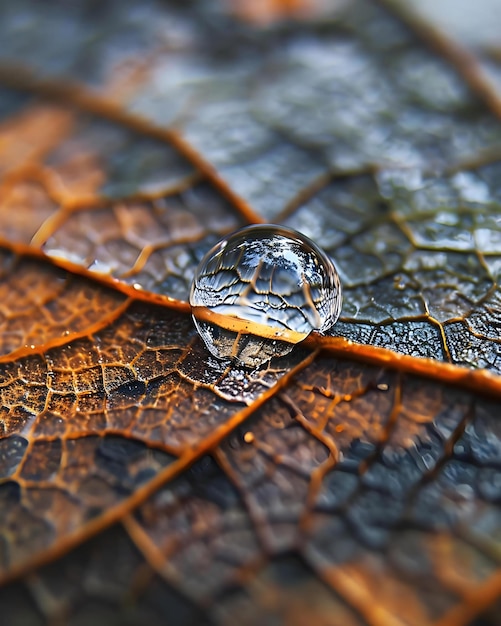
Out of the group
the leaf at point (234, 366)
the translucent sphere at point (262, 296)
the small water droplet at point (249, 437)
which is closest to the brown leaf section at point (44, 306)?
the leaf at point (234, 366)

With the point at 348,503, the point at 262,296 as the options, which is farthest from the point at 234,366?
the point at 348,503

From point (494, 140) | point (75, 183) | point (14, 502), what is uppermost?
point (494, 140)

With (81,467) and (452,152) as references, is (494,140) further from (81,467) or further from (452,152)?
(81,467)

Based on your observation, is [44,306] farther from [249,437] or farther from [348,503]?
[348,503]

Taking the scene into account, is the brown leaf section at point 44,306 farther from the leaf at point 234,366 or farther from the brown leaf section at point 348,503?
the brown leaf section at point 348,503

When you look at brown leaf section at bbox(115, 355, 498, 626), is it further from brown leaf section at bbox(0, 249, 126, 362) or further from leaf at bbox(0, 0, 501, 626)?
brown leaf section at bbox(0, 249, 126, 362)

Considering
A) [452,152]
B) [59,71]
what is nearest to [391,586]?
→ [452,152]
